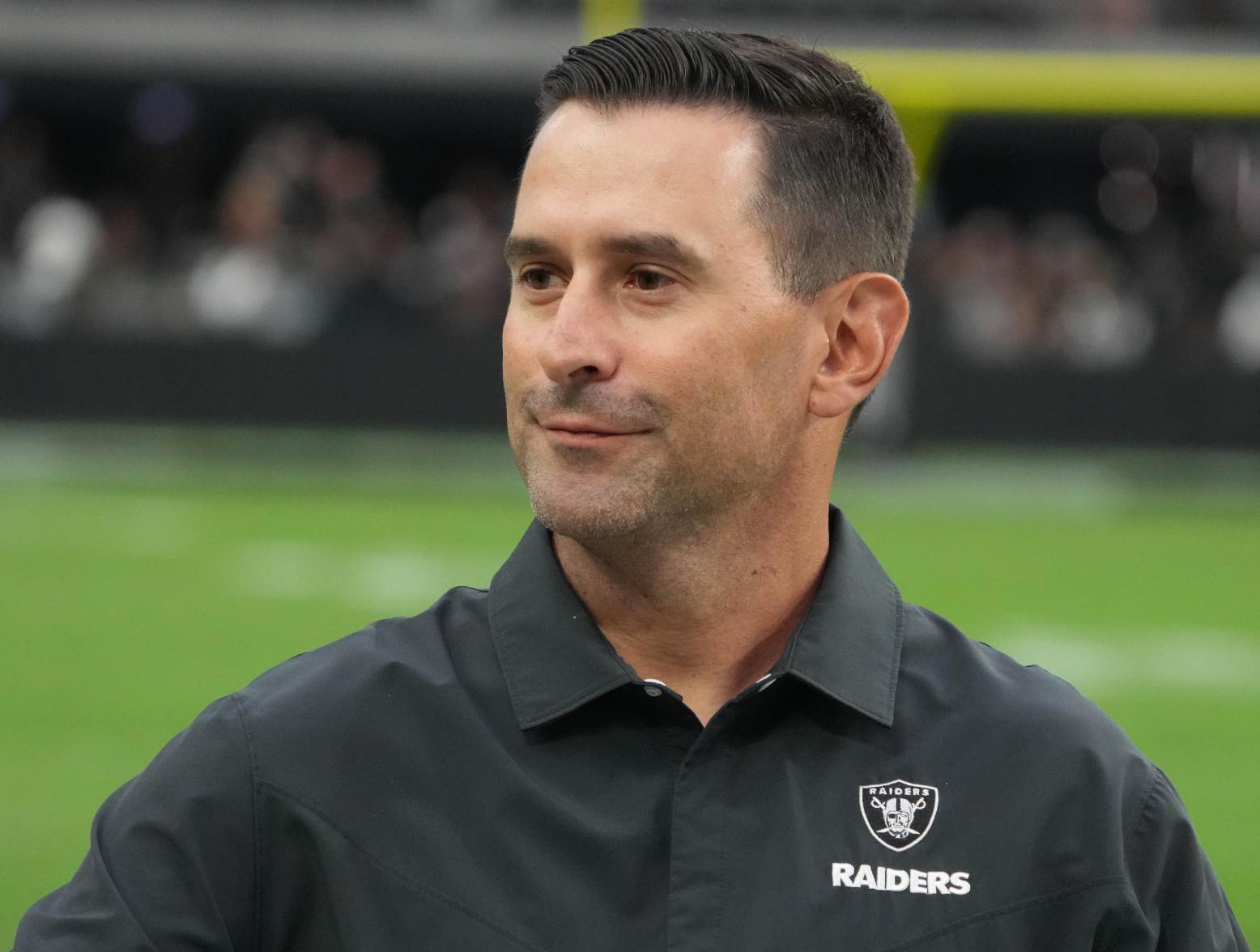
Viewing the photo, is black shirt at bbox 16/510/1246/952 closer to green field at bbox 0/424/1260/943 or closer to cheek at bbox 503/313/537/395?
cheek at bbox 503/313/537/395

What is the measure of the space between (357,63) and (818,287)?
734 inches

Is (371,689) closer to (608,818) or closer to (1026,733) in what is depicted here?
(608,818)

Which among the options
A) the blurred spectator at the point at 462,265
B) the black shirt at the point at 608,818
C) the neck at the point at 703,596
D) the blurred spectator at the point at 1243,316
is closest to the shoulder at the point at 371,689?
the black shirt at the point at 608,818

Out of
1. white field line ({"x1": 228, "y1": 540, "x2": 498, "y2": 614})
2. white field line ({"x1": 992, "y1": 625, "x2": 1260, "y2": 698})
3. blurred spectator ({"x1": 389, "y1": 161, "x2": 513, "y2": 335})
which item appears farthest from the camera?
blurred spectator ({"x1": 389, "y1": 161, "x2": 513, "y2": 335})

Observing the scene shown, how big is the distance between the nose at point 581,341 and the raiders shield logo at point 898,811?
0.45m

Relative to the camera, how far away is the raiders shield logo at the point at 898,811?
1.87 m

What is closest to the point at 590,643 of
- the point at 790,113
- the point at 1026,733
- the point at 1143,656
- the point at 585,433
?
the point at 585,433

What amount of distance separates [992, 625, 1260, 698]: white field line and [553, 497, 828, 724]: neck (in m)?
6.28

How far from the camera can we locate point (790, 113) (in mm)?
2002

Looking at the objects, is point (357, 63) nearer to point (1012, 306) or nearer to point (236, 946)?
point (1012, 306)

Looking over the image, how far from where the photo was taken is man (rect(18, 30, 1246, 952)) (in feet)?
5.90

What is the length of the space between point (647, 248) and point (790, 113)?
0.25 m

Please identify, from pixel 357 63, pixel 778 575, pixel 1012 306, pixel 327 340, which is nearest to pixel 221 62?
pixel 357 63

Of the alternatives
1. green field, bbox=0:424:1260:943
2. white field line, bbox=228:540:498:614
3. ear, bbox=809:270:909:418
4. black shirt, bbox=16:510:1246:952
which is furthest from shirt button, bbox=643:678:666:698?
white field line, bbox=228:540:498:614
